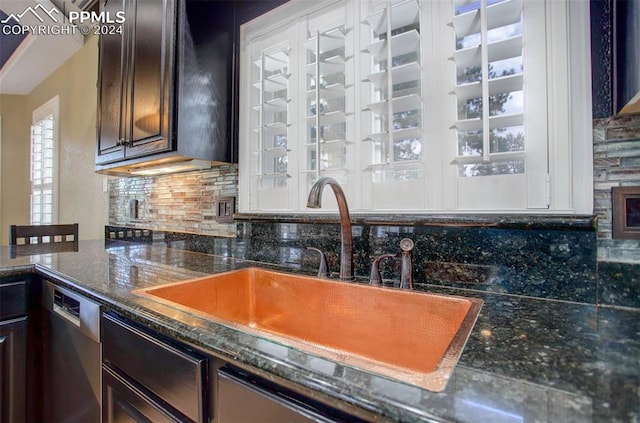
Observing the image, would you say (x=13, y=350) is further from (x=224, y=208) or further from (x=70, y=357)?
(x=224, y=208)

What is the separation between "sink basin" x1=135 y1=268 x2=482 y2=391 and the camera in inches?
30.9

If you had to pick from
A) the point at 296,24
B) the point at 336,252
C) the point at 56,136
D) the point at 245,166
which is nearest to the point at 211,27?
the point at 296,24

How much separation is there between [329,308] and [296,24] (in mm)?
1206

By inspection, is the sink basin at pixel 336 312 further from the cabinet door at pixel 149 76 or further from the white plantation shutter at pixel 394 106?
the cabinet door at pixel 149 76

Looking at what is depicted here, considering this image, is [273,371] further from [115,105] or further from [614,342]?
[115,105]

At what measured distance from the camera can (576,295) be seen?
2.57 feet

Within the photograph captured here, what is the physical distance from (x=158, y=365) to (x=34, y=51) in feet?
12.4

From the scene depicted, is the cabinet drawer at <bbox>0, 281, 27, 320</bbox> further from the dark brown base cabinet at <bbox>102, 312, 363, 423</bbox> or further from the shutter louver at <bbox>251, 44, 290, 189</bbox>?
the shutter louver at <bbox>251, 44, 290, 189</bbox>

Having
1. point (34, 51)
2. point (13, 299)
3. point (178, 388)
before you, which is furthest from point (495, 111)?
point (34, 51)

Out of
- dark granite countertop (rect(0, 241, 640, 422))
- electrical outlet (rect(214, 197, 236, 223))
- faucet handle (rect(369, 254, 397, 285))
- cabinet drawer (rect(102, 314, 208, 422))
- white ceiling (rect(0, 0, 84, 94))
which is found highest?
white ceiling (rect(0, 0, 84, 94))

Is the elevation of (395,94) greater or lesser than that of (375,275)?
greater

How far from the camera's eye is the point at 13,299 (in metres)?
1.22

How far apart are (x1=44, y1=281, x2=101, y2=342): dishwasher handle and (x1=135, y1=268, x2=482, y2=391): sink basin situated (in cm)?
20

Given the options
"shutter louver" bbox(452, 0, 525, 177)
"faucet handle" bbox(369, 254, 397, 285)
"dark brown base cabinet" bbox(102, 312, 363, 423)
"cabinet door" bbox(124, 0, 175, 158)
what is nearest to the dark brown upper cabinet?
"cabinet door" bbox(124, 0, 175, 158)
